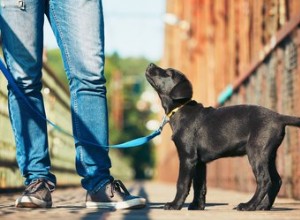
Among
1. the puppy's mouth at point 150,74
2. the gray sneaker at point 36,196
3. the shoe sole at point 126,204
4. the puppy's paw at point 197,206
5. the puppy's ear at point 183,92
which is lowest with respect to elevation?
the puppy's paw at point 197,206

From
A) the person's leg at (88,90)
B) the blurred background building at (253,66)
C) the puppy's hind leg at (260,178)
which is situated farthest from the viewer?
the blurred background building at (253,66)

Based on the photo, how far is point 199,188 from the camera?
13.7 ft

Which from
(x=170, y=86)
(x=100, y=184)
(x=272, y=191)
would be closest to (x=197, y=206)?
(x=272, y=191)

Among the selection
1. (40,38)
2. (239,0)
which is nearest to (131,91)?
(239,0)

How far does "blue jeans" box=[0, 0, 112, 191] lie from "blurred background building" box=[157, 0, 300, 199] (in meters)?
2.50

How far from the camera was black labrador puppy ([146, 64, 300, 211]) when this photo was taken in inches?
152

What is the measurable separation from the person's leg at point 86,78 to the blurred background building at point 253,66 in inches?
97.6

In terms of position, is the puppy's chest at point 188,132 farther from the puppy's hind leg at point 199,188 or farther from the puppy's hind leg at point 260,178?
the puppy's hind leg at point 260,178

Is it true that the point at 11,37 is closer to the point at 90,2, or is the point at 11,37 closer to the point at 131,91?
the point at 90,2

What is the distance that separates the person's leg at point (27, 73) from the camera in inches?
162

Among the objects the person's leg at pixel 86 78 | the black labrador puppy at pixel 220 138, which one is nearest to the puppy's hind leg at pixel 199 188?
the black labrador puppy at pixel 220 138

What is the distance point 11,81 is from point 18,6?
1.21 ft

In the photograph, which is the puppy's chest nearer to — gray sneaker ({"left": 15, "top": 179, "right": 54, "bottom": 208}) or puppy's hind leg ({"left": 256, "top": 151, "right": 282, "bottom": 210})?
puppy's hind leg ({"left": 256, "top": 151, "right": 282, "bottom": 210})

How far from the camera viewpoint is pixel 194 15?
2497 cm
